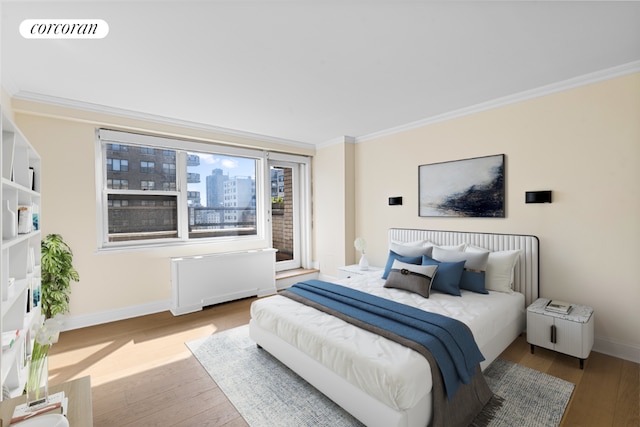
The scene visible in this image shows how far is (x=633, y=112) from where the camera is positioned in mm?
2582

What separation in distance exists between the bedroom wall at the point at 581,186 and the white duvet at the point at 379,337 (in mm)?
632

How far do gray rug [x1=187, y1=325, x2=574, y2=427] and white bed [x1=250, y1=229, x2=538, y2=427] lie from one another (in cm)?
12

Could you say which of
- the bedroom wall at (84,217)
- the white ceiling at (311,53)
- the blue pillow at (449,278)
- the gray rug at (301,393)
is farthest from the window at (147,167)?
the blue pillow at (449,278)

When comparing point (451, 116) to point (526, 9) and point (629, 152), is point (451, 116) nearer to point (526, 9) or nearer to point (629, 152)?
point (629, 152)

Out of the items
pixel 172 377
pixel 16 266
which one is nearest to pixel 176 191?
pixel 16 266

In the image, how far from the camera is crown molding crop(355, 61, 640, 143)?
8.58 ft

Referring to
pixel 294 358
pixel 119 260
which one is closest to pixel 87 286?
pixel 119 260

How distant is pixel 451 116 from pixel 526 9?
1947 millimetres

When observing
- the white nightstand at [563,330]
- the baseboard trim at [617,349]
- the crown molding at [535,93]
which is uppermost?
the crown molding at [535,93]

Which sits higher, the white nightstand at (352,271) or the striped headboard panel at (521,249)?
the striped headboard panel at (521,249)

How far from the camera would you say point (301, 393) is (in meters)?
2.27

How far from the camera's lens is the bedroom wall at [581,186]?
8.61 feet

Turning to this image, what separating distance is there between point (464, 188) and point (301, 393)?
2908 mm

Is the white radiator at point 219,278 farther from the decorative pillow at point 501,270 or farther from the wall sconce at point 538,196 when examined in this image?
the wall sconce at point 538,196
